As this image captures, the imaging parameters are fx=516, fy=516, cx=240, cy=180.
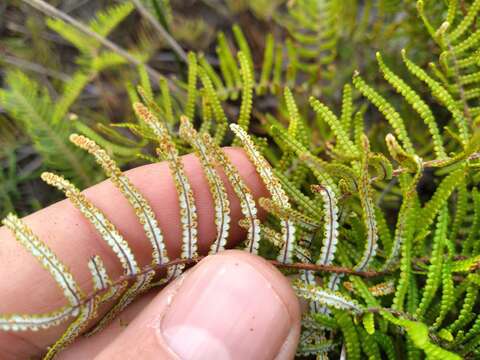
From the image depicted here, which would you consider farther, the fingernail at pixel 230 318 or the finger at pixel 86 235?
the finger at pixel 86 235

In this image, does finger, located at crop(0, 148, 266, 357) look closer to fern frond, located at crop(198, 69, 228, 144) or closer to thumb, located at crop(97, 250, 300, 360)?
fern frond, located at crop(198, 69, 228, 144)

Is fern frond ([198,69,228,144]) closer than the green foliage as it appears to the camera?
No

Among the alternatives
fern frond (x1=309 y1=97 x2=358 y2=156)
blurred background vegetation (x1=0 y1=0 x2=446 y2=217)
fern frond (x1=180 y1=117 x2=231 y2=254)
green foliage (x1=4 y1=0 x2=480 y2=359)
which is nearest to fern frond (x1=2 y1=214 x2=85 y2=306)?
green foliage (x1=4 y1=0 x2=480 y2=359)

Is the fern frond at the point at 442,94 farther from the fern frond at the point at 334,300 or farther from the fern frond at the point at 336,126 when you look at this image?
the fern frond at the point at 334,300

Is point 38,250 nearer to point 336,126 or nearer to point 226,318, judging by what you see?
point 226,318

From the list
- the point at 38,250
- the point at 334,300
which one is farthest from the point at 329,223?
the point at 38,250

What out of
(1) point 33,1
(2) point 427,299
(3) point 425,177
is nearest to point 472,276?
(2) point 427,299

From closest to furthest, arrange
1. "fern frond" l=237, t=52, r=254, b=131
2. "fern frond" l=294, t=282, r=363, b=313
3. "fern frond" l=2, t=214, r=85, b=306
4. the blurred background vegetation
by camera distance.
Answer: "fern frond" l=2, t=214, r=85, b=306, "fern frond" l=294, t=282, r=363, b=313, "fern frond" l=237, t=52, r=254, b=131, the blurred background vegetation

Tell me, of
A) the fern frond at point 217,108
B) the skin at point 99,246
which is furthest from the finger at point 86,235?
the fern frond at point 217,108
